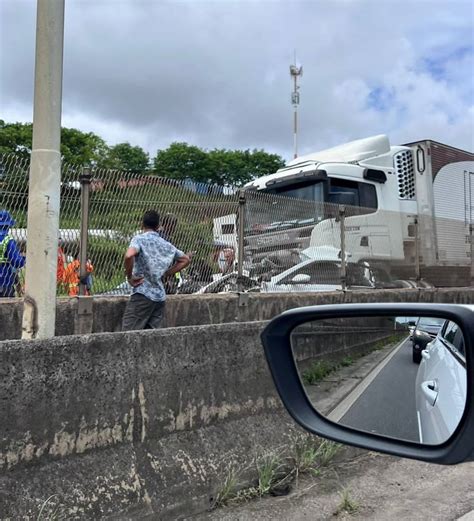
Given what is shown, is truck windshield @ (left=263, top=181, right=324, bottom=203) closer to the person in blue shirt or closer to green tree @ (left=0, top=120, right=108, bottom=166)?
the person in blue shirt

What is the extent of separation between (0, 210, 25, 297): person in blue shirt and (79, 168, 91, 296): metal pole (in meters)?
0.60

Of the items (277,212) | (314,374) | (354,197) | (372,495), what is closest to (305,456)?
(372,495)

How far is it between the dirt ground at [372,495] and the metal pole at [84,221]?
3.15 m

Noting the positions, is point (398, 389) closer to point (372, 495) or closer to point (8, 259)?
point (372, 495)

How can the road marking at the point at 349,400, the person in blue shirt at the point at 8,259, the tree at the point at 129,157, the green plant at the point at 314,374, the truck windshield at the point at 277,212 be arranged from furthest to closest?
the tree at the point at 129,157 → the truck windshield at the point at 277,212 → the person in blue shirt at the point at 8,259 → the green plant at the point at 314,374 → the road marking at the point at 349,400

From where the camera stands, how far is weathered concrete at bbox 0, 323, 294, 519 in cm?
301

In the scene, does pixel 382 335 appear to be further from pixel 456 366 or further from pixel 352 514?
pixel 352 514

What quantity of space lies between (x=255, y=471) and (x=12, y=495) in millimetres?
1754

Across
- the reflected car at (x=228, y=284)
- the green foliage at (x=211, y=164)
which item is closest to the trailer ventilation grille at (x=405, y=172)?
the reflected car at (x=228, y=284)

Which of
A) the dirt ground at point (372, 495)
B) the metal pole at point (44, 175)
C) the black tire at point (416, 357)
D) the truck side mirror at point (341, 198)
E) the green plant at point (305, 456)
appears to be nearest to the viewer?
the black tire at point (416, 357)

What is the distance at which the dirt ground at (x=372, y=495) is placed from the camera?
3699 millimetres

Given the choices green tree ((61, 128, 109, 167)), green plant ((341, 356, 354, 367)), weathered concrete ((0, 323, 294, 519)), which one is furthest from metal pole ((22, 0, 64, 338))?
green tree ((61, 128, 109, 167))

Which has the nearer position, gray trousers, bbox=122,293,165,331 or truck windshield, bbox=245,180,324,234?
gray trousers, bbox=122,293,165,331

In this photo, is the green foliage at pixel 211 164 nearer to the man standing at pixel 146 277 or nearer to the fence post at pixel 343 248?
the fence post at pixel 343 248
